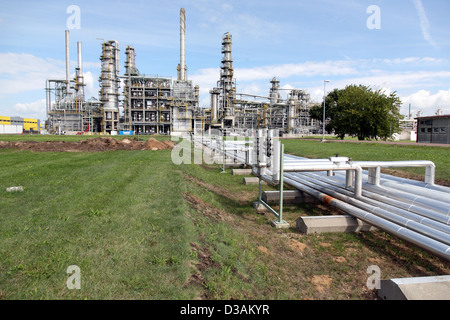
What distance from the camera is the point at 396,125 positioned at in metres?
41.2

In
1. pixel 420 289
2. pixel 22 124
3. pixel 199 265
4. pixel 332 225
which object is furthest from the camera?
pixel 22 124

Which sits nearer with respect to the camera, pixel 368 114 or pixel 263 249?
pixel 263 249

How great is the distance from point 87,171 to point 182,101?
63.4m

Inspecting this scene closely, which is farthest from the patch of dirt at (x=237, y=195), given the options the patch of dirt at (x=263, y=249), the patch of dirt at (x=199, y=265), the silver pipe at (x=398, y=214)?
the patch of dirt at (x=199, y=265)

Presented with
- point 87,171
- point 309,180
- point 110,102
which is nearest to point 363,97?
point 309,180

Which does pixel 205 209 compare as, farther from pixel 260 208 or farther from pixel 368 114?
pixel 368 114

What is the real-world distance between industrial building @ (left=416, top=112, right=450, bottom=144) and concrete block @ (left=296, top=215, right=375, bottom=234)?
45.5m

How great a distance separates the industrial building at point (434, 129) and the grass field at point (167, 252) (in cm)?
4662

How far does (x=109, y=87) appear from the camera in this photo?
74.4 meters

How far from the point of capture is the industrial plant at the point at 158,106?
71.2m

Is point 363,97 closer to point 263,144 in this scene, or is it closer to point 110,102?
point 263,144

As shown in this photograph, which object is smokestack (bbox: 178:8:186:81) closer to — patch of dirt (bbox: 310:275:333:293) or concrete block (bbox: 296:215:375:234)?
concrete block (bbox: 296:215:375:234)

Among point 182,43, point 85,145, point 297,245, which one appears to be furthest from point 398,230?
point 182,43

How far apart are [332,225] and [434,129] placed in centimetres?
4899
